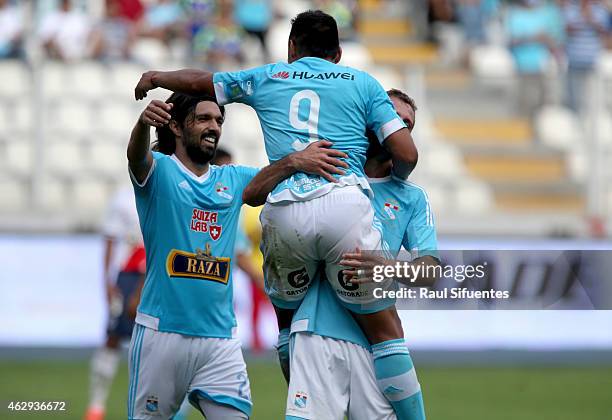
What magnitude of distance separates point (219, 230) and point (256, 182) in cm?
54

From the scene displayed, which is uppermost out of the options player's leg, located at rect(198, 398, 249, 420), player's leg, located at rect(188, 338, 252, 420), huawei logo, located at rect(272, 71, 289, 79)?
huawei logo, located at rect(272, 71, 289, 79)

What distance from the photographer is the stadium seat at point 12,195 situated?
1396 cm

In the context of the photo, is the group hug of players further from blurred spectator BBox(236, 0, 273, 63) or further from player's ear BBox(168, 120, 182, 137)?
blurred spectator BBox(236, 0, 273, 63)

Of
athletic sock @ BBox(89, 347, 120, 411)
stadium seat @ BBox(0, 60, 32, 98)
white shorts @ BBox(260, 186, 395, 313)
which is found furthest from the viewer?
stadium seat @ BBox(0, 60, 32, 98)

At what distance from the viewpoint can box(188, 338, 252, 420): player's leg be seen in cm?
604

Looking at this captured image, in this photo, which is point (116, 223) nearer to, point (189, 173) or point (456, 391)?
point (456, 391)

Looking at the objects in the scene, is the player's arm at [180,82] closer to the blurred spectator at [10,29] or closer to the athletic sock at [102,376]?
the athletic sock at [102,376]

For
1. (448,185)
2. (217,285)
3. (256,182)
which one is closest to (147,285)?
(217,285)

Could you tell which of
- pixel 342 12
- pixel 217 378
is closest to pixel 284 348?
pixel 217 378

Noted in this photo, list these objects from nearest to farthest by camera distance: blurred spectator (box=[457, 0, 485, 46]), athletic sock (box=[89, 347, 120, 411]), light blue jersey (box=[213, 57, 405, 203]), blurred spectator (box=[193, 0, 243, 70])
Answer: light blue jersey (box=[213, 57, 405, 203])
athletic sock (box=[89, 347, 120, 411])
blurred spectator (box=[193, 0, 243, 70])
blurred spectator (box=[457, 0, 485, 46])

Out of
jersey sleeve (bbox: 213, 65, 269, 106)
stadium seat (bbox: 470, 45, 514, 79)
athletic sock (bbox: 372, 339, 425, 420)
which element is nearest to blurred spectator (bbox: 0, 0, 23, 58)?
stadium seat (bbox: 470, 45, 514, 79)

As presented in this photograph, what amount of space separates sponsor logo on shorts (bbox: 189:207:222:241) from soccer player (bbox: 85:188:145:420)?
3.19 metres

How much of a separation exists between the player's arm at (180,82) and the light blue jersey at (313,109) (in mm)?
53

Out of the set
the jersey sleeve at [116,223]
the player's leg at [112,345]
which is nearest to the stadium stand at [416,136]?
the jersey sleeve at [116,223]
